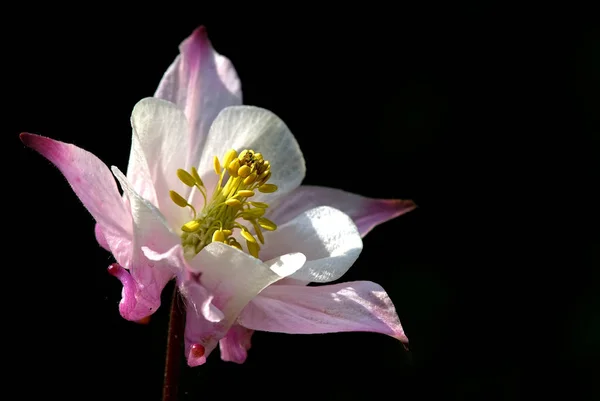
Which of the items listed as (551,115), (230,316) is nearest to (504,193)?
(551,115)

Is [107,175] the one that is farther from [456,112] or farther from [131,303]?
[456,112]

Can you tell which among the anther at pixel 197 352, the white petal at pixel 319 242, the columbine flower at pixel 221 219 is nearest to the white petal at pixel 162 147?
the columbine flower at pixel 221 219

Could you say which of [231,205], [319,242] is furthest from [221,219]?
[319,242]

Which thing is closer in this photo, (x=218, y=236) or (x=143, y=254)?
(x=143, y=254)

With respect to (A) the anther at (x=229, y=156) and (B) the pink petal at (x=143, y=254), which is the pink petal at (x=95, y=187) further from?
(A) the anther at (x=229, y=156)

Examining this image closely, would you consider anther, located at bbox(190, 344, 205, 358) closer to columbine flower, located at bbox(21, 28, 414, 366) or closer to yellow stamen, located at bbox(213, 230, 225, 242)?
columbine flower, located at bbox(21, 28, 414, 366)

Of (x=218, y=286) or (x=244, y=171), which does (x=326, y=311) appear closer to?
(x=218, y=286)

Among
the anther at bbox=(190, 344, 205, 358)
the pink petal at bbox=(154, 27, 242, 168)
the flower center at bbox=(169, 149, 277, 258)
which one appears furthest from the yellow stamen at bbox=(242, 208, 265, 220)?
the anther at bbox=(190, 344, 205, 358)
